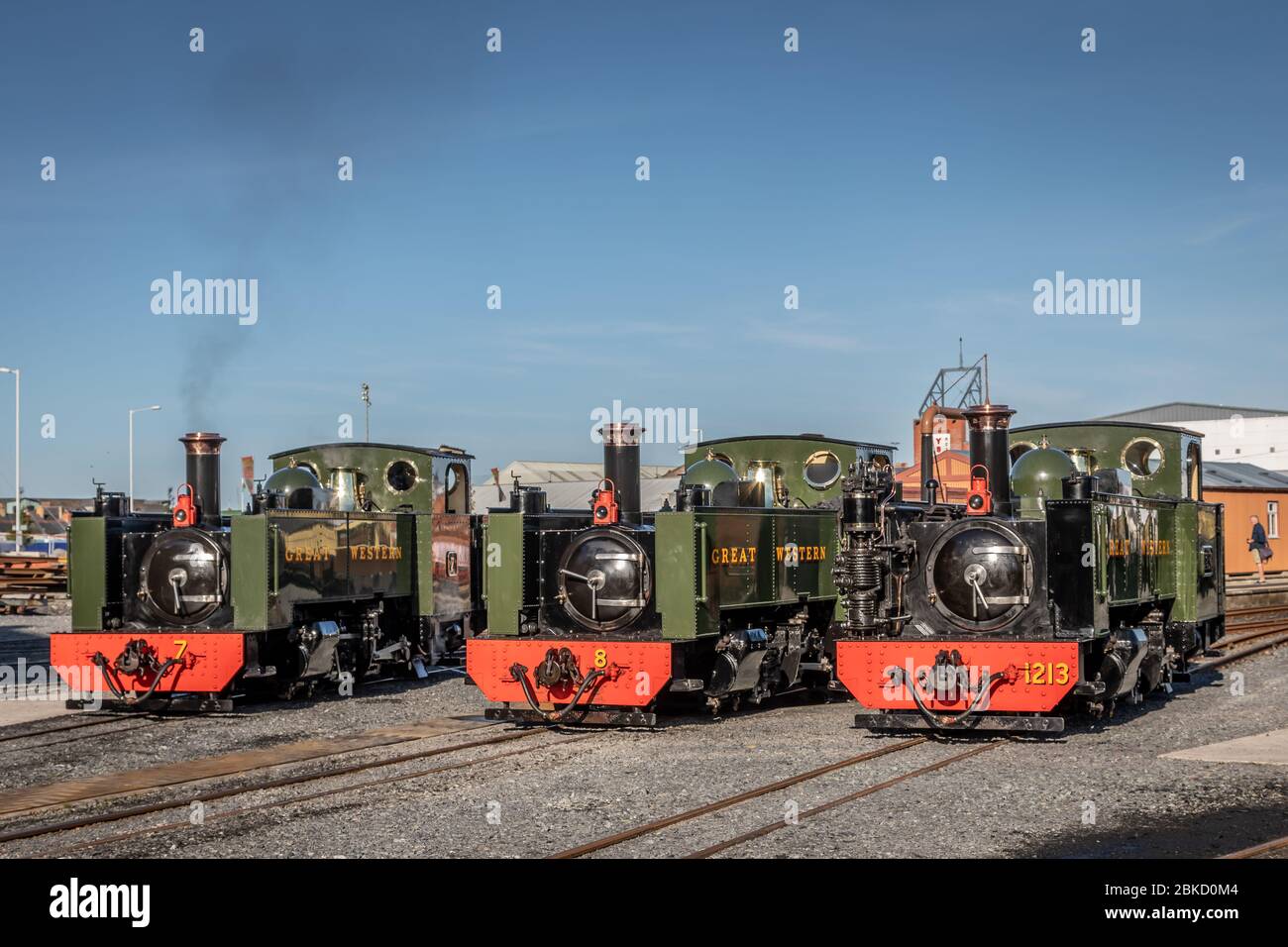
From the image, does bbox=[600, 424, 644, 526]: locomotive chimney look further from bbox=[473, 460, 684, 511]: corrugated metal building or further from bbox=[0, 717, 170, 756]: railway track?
bbox=[473, 460, 684, 511]: corrugated metal building

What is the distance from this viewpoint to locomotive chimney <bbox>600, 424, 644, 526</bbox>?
46.3 ft

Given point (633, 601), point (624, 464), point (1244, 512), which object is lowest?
point (633, 601)

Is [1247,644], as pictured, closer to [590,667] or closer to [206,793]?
[590,667]

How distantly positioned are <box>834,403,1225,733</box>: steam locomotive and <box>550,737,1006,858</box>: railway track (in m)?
0.47

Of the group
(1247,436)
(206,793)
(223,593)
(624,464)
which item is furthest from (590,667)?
(1247,436)

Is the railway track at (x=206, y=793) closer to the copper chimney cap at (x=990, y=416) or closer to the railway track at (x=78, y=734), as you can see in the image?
the railway track at (x=78, y=734)

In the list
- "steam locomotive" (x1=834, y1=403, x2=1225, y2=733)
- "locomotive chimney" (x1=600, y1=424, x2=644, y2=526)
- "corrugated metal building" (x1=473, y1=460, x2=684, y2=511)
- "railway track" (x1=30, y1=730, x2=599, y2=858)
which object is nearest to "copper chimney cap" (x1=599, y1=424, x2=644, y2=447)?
"locomotive chimney" (x1=600, y1=424, x2=644, y2=526)

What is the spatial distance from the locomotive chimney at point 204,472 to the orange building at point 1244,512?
85.6 feet

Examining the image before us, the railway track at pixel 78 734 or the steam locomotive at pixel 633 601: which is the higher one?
the steam locomotive at pixel 633 601

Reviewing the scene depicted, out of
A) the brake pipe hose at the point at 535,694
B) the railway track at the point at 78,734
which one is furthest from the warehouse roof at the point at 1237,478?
the railway track at the point at 78,734

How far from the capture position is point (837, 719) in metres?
14.7

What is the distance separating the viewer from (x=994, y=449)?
1304 centimetres

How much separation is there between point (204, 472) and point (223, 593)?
1420 millimetres

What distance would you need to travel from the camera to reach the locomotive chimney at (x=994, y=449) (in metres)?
12.9
